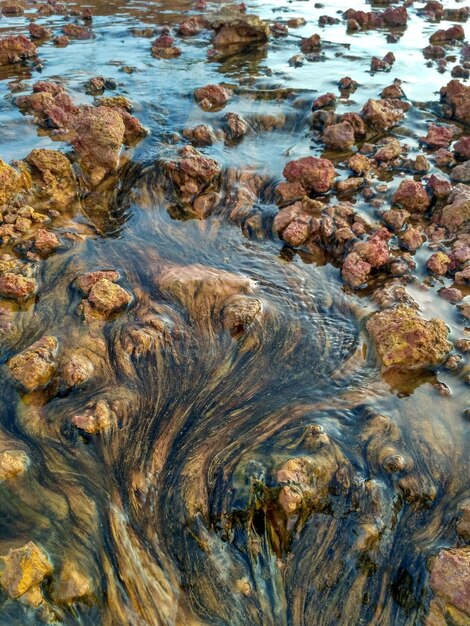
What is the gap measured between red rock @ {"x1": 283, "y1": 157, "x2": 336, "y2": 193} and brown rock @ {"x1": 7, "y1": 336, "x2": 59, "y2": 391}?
401cm

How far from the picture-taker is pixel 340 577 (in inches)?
122

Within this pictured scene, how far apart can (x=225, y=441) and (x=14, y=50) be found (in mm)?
10388

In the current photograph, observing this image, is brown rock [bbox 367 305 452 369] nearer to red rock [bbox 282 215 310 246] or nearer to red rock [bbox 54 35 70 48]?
red rock [bbox 282 215 310 246]

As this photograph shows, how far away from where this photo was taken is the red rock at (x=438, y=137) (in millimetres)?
7664

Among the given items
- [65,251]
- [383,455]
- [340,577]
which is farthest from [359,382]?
[65,251]

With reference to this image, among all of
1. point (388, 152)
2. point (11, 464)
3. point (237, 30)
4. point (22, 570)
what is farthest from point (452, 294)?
point (237, 30)

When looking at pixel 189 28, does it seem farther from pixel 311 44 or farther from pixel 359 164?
pixel 359 164

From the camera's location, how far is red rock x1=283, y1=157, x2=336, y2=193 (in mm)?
6398

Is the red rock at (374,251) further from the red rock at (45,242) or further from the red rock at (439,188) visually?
the red rock at (45,242)

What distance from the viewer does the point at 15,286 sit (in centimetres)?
481

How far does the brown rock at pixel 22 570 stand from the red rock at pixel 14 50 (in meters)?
10.6

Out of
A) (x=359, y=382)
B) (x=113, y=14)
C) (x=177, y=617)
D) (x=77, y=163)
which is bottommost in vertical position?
(x=177, y=617)

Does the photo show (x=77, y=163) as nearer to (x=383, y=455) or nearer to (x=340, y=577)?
(x=383, y=455)

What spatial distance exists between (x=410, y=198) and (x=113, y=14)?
12354 millimetres
